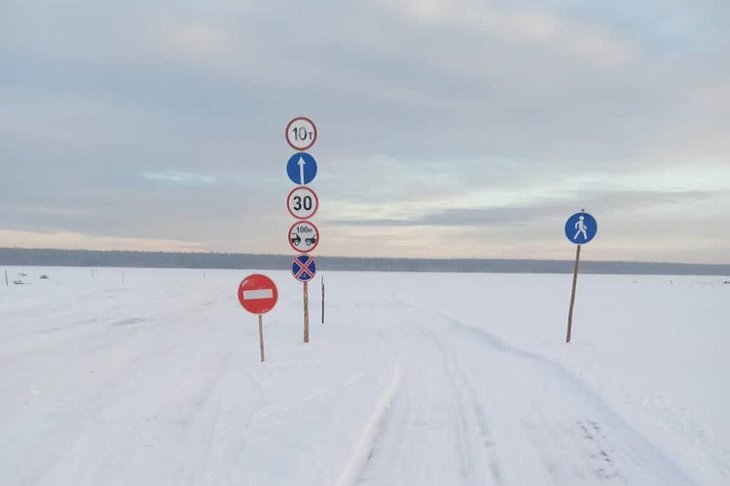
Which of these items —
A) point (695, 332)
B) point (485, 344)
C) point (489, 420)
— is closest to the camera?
point (489, 420)

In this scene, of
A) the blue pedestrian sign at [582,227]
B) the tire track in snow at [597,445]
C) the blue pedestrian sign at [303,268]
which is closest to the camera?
the tire track in snow at [597,445]

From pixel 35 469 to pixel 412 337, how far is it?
313 inches

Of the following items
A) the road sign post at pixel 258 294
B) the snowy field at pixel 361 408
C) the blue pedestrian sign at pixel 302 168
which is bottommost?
the snowy field at pixel 361 408

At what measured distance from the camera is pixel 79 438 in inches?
190

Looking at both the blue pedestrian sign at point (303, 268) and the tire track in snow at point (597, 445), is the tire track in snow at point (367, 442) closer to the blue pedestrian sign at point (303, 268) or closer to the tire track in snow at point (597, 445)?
the tire track in snow at point (597, 445)

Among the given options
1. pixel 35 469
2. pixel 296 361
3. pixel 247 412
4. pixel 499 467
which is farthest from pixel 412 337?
pixel 35 469

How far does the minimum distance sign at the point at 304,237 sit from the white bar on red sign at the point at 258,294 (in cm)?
137

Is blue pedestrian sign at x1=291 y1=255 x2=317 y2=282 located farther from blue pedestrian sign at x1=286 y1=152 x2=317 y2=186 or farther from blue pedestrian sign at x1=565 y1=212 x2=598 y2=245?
blue pedestrian sign at x1=565 y1=212 x2=598 y2=245

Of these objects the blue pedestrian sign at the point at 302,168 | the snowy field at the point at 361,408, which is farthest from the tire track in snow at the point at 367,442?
the blue pedestrian sign at the point at 302,168

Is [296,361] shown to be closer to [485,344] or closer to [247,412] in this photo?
[247,412]

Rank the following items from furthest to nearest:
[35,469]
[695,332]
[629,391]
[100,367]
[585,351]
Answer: [695,332] < [585,351] < [100,367] < [629,391] < [35,469]

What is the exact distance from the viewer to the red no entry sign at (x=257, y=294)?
7922 mm

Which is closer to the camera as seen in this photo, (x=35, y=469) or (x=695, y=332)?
(x=35, y=469)

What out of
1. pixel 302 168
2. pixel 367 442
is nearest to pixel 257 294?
pixel 302 168
